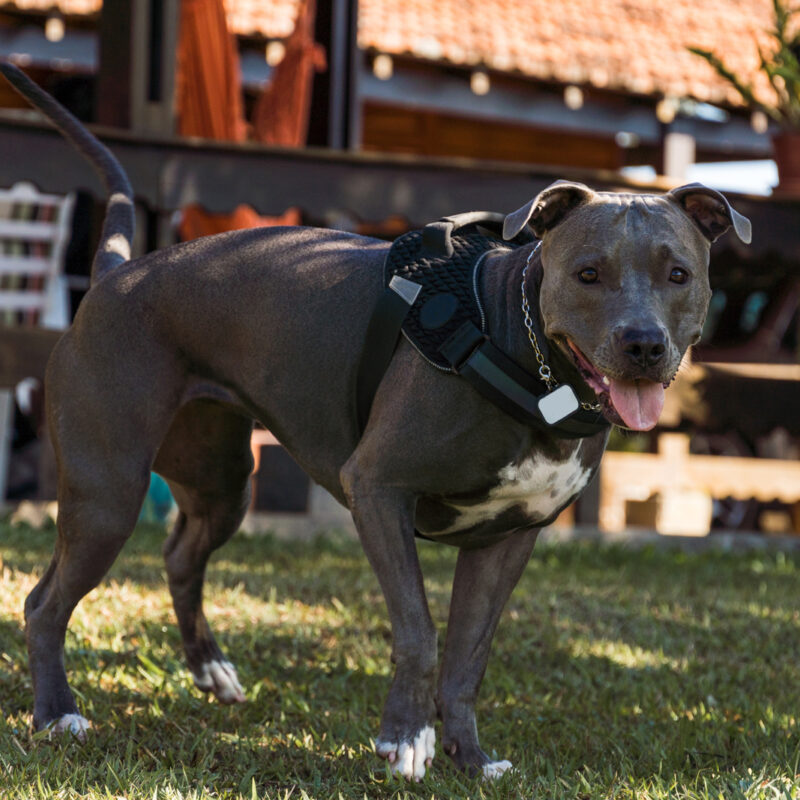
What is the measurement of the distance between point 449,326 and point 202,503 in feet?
4.15

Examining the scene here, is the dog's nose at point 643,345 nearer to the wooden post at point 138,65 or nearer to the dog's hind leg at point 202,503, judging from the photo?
the dog's hind leg at point 202,503

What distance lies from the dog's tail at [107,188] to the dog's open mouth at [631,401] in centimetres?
182

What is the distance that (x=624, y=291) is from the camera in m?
2.91

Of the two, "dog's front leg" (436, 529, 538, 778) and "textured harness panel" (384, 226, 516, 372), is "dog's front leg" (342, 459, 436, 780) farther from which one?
"textured harness panel" (384, 226, 516, 372)

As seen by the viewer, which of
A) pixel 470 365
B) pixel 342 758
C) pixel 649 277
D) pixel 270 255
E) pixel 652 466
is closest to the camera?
pixel 649 277

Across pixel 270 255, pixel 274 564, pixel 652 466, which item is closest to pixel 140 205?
pixel 274 564

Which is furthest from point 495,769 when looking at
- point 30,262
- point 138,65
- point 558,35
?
point 558,35

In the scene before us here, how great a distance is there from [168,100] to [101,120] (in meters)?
0.42

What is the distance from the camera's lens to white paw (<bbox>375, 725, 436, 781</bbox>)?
304 cm

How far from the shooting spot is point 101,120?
7262 mm

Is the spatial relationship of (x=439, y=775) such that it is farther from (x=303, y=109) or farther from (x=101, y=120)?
(x=303, y=109)

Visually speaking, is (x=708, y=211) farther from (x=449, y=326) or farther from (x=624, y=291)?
(x=449, y=326)

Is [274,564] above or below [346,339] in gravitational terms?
below

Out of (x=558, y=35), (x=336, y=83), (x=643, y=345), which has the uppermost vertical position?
(x=643, y=345)
